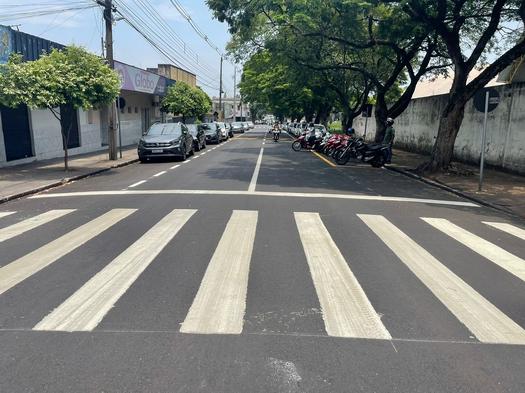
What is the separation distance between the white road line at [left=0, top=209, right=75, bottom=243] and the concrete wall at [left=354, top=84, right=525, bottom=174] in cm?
1468

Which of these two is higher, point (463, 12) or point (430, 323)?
point (463, 12)

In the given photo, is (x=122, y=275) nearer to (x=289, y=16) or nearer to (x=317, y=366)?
(x=317, y=366)

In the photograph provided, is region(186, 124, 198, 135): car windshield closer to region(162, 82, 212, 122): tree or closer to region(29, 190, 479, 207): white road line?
region(162, 82, 212, 122): tree

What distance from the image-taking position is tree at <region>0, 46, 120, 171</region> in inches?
504

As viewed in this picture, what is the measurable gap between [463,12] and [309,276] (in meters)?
16.3

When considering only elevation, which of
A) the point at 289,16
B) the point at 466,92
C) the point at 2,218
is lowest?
the point at 2,218

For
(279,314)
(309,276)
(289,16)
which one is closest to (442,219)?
(309,276)

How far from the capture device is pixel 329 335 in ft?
12.4

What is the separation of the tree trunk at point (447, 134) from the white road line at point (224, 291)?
10.8 meters

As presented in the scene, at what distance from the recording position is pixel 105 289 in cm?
468

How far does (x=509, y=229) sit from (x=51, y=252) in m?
7.65

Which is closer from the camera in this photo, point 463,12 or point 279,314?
point 279,314

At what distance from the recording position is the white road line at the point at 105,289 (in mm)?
3931

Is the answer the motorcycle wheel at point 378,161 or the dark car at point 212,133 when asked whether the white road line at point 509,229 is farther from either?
the dark car at point 212,133
